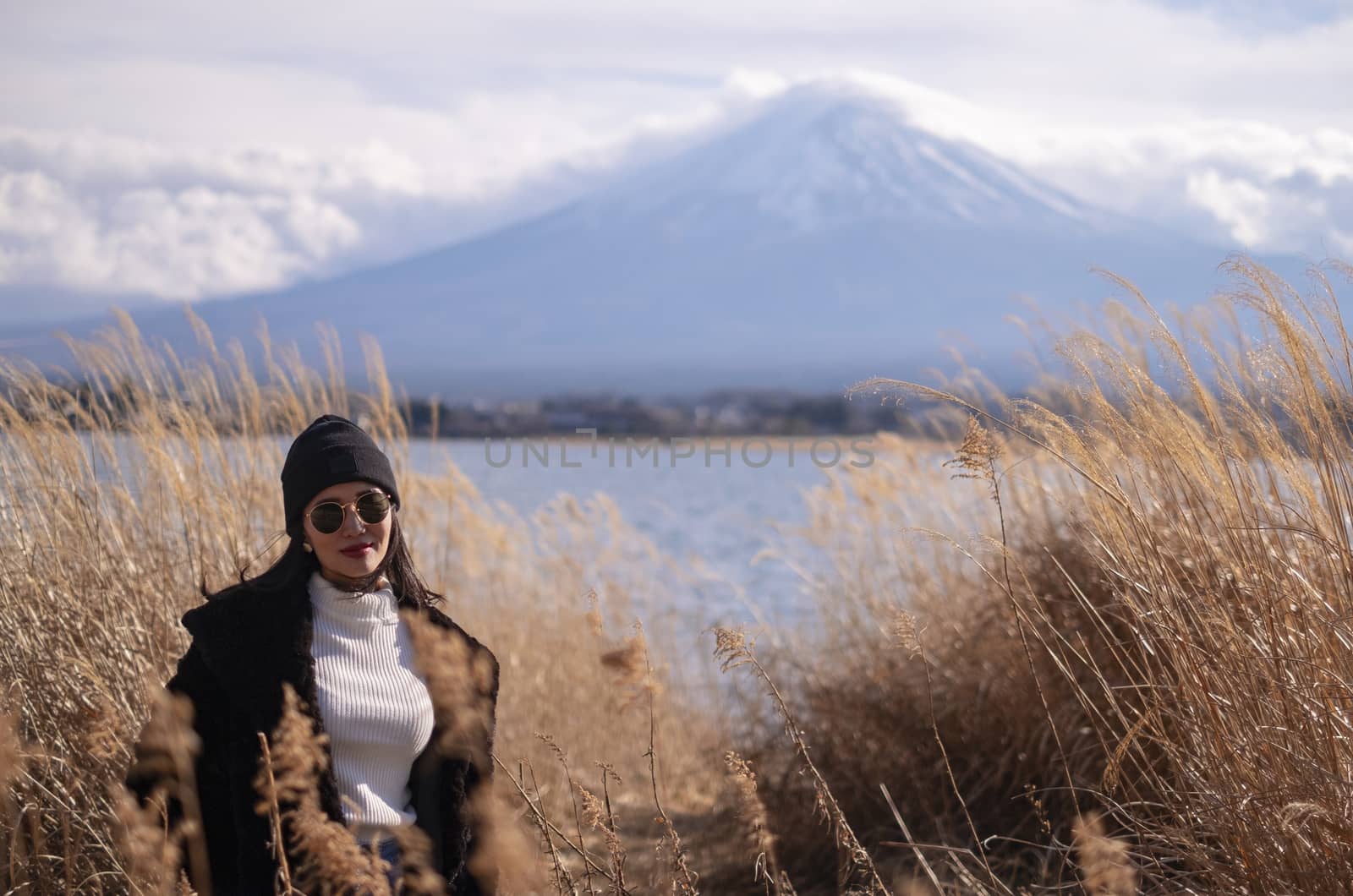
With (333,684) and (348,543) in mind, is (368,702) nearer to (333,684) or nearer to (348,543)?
(333,684)

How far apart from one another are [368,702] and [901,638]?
3.32 feet

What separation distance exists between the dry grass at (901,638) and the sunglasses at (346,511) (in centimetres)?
45

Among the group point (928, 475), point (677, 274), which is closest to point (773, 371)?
point (677, 274)

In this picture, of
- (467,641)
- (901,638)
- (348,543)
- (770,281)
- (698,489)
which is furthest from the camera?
(770,281)

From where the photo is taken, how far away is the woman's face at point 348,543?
2426mm

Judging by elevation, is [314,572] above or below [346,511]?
below

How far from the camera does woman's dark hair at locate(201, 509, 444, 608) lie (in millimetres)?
2424

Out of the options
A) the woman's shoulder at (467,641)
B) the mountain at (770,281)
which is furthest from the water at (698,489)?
the mountain at (770,281)

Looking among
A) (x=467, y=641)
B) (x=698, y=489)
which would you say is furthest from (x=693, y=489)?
(x=467, y=641)

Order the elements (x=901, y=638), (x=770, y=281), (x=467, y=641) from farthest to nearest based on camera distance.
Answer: (x=770, y=281) → (x=467, y=641) → (x=901, y=638)

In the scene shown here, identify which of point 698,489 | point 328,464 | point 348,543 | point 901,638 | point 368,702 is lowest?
point 698,489

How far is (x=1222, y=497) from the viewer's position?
2443mm

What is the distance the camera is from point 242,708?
2311 mm

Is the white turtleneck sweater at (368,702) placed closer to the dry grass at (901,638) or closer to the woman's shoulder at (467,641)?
the woman's shoulder at (467,641)
